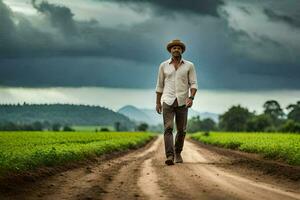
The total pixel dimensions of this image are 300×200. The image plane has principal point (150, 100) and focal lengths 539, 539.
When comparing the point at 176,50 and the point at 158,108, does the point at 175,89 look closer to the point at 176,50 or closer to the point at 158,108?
the point at 158,108

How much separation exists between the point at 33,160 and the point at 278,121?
616 feet

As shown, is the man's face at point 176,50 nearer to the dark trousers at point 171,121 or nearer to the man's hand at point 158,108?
the dark trousers at point 171,121

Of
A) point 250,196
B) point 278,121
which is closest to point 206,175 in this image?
point 250,196

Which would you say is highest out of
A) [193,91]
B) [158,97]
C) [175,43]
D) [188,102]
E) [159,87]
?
[175,43]

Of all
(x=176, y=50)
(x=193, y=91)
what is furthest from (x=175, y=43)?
(x=193, y=91)

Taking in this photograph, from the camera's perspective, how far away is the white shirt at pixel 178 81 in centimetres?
1465

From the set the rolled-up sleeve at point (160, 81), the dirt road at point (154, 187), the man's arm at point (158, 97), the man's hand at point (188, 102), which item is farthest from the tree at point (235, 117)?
the dirt road at point (154, 187)

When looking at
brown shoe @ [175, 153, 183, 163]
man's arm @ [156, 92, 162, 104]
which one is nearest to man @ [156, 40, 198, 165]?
man's arm @ [156, 92, 162, 104]

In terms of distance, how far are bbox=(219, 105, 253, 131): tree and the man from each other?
16220 cm

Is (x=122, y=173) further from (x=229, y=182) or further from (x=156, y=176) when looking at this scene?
(x=229, y=182)

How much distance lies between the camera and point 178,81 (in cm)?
1468

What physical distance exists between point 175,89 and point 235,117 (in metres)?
166

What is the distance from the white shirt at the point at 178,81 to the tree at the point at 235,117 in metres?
162

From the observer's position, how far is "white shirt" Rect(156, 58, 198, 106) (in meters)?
14.6
